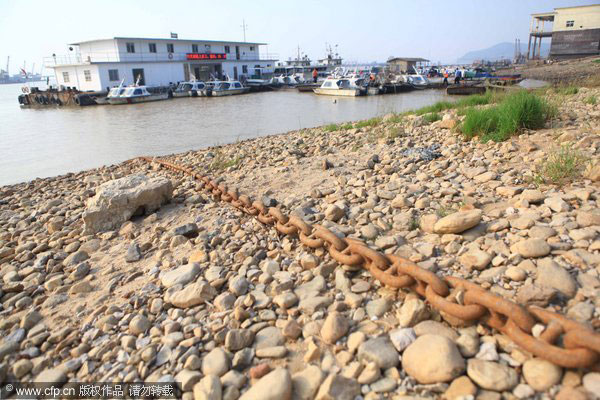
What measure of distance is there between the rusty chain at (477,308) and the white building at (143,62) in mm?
36142

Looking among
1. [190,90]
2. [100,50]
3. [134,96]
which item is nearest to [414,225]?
[134,96]

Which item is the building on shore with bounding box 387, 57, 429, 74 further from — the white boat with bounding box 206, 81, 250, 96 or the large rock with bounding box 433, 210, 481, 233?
the large rock with bounding box 433, 210, 481, 233

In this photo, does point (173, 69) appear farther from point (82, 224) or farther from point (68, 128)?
point (82, 224)

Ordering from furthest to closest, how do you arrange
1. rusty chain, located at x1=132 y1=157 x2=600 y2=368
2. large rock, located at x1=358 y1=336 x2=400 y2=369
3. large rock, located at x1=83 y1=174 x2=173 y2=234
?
large rock, located at x1=83 y1=174 x2=173 y2=234 < large rock, located at x1=358 y1=336 x2=400 y2=369 < rusty chain, located at x1=132 y1=157 x2=600 y2=368

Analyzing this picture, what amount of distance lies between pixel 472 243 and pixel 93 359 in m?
2.31

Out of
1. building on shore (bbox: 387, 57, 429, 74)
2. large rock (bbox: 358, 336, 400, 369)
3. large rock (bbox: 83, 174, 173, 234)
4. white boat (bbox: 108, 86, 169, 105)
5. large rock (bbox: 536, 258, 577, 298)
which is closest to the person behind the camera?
large rock (bbox: 358, 336, 400, 369)

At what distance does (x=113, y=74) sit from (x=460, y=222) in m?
38.9

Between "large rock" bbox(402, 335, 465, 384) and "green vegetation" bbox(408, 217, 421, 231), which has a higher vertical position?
"green vegetation" bbox(408, 217, 421, 231)

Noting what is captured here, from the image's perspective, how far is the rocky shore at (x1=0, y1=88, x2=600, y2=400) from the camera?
1.72 meters

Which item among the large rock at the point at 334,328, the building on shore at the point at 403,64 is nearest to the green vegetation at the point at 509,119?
the large rock at the point at 334,328

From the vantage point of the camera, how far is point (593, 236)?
226 centimetres

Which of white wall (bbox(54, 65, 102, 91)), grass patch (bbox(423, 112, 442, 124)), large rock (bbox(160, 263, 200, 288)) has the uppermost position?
white wall (bbox(54, 65, 102, 91))

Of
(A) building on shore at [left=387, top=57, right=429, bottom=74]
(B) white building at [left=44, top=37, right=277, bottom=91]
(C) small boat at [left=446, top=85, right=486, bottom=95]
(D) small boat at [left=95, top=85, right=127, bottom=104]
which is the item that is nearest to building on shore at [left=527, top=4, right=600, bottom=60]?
(A) building on shore at [left=387, top=57, right=429, bottom=74]

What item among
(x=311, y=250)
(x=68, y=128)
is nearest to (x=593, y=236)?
(x=311, y=250)
